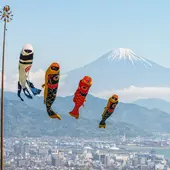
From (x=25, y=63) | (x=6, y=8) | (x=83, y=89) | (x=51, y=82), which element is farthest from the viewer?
(x=83, y=89)

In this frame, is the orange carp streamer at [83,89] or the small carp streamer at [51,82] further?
the orange carp streamer at [83,89]

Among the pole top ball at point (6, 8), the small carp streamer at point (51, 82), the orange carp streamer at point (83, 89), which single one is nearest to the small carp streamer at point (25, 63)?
the small carp streamer at point (51, 82)

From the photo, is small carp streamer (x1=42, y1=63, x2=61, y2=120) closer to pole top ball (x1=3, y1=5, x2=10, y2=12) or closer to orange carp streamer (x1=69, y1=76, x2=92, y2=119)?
pole top ball (x1=3, y1=5, x2=10, y2=12)

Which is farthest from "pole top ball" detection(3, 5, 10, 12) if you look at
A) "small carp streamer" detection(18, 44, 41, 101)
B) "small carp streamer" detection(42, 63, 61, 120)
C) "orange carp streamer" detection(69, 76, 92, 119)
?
"orange carp streamer" detection(69, 76, 92, 119)

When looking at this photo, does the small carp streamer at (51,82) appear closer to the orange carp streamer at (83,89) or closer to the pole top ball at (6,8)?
the pole top ball at (6,8)

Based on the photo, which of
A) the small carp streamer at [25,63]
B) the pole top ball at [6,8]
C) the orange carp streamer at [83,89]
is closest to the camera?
the pole top ball at [6,8]

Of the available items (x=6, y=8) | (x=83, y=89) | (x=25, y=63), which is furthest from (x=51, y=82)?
(x=83, y=89)

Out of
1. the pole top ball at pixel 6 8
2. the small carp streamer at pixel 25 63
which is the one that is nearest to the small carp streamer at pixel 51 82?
the small carp streamer at pixel 25 63

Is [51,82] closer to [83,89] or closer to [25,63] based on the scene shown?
[25,63]

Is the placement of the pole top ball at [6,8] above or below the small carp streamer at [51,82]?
above

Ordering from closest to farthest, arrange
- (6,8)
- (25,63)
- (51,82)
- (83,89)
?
(6,8)
(25,63)
(51,82)
(83,89)

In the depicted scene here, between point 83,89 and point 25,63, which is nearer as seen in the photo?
point 25,63

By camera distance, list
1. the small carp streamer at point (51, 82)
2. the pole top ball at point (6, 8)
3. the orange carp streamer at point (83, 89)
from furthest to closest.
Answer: the orange carp streamer at point (83, 89) → the small carp streamer at point (51, 82) → the pole top ball at point (6, 8)

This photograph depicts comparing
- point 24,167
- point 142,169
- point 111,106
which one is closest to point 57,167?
point 24,167
